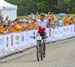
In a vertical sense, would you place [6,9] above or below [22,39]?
above

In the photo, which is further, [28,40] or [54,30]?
[54,30]

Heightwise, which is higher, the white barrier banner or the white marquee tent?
the white marquee tent

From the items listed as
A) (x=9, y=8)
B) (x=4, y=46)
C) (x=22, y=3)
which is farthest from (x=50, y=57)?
(x=22, y=3)

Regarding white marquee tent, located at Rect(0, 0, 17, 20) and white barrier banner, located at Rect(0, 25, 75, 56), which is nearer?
white barrier banner, located at Rect(0, 25, 75, 56)

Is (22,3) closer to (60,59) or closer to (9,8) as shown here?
(9,8)

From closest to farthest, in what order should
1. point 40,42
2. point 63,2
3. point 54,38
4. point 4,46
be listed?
point 40,42 < point 4,46 < point 54,38 < point 63,2

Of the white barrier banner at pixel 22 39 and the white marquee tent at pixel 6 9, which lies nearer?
the white barrier banner at pixel 22 39

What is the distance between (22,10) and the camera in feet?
249

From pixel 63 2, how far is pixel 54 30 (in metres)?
45.8

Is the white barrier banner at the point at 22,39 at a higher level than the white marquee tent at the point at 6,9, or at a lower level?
lower

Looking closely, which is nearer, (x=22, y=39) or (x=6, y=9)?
(x=22, y=39)

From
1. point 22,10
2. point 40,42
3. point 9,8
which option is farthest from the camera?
point 22,10

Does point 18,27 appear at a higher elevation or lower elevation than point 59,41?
higher

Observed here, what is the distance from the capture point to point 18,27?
19328 mm
